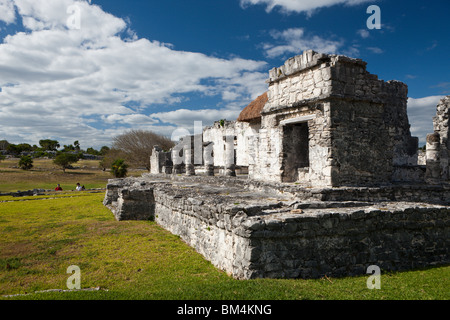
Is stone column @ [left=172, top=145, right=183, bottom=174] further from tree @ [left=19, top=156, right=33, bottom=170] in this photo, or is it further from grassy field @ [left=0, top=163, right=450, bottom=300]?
tree @ [left=19, top=156, right=33, bottom=170]

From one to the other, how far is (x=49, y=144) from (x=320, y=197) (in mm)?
72752

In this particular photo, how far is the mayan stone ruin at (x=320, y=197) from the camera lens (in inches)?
165

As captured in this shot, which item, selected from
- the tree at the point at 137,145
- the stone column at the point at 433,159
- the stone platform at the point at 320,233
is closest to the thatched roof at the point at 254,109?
the stone column at the point at 433,159

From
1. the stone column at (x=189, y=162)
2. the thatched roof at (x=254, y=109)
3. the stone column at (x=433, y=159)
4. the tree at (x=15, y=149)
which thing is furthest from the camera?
the tree at (x=15, y=149)

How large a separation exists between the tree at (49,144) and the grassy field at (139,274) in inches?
2637

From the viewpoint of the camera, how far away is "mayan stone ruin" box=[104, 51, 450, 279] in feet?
13.7

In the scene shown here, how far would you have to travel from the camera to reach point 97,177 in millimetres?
31562

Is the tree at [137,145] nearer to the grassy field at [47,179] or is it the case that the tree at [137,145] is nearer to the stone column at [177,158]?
the grassy field at [47,179]

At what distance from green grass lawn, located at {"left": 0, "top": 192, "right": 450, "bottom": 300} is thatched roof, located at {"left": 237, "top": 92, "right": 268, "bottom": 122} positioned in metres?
9.99

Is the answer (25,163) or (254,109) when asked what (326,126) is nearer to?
(254,109)
